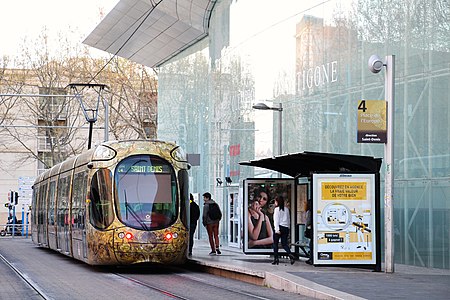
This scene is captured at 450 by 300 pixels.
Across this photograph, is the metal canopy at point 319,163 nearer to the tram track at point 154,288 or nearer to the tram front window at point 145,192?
the tram front window at point 145,192

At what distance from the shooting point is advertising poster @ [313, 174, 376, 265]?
20750 mm

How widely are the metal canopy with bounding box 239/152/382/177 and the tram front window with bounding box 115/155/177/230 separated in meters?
2.54

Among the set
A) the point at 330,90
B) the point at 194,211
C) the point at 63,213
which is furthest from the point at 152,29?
the point at 330,90

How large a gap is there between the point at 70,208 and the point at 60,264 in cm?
170

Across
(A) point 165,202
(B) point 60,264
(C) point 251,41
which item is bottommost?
(B) point 60,264

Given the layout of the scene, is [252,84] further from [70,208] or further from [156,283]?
[156,283]

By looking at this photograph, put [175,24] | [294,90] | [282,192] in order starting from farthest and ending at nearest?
[175,24]
[294,90]
[282,192]

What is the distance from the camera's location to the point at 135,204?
22.4 meters

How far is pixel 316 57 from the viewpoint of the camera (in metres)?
28.4

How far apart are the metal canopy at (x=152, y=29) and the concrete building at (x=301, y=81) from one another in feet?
0.26

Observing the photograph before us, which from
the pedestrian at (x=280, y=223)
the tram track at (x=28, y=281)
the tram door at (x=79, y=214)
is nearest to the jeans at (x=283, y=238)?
the pedestrian at (x=280, y=223)

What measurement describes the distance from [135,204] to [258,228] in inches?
151

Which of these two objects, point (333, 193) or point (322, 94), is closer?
point (333, 193)

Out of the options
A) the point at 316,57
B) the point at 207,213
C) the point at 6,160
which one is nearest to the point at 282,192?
the point at 207,213
